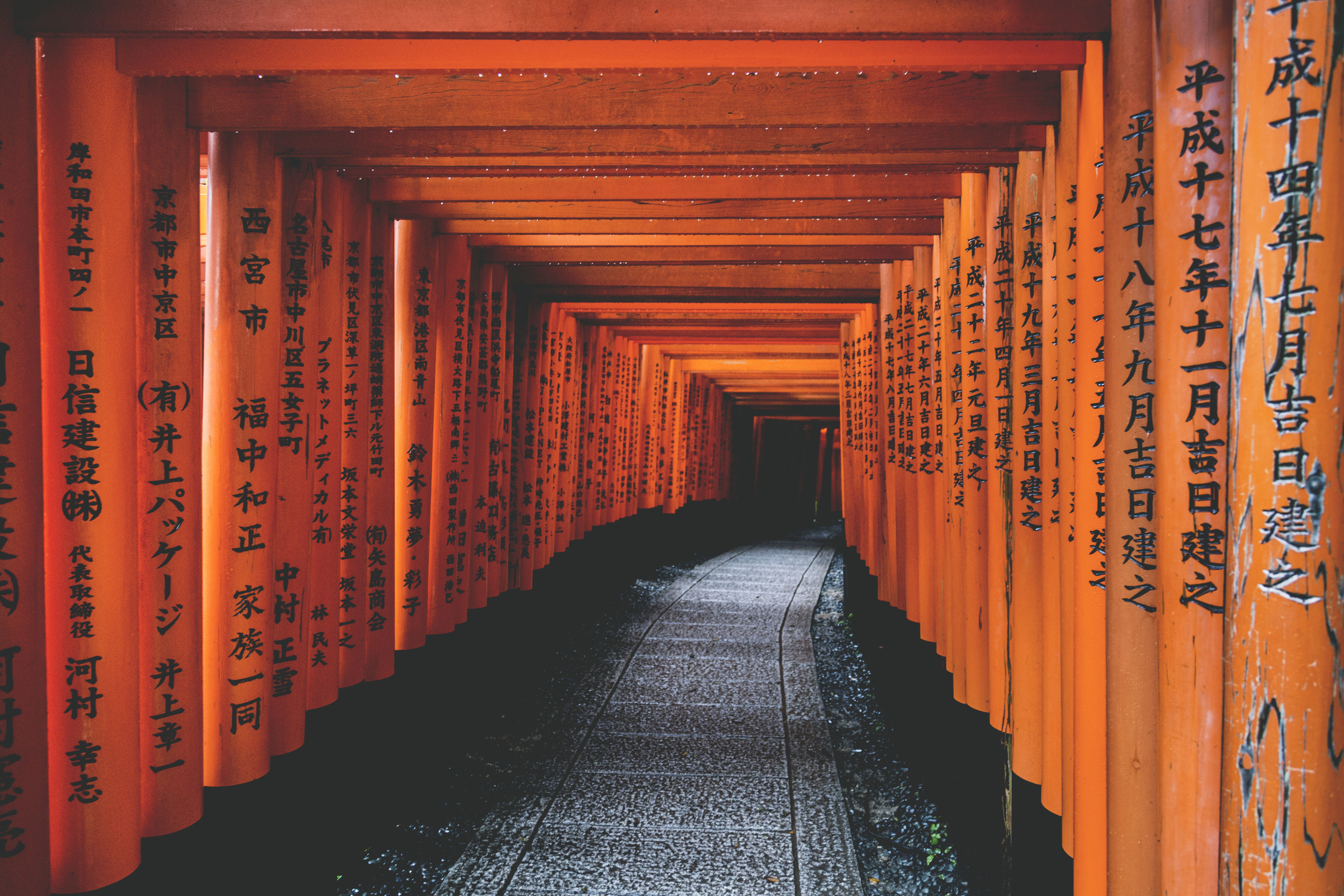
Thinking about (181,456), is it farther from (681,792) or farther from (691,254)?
(691,254)

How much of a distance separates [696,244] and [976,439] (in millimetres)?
2772

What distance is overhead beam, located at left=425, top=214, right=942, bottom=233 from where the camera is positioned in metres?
5.82

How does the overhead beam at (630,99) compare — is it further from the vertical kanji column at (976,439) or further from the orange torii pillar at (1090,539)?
the vertical kanji column at (976,439)

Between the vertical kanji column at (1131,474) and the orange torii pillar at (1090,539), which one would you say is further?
the orange torii pillar at (1090,539)

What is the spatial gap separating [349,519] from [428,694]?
5.97 ft

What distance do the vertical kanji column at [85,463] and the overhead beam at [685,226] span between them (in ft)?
8.40

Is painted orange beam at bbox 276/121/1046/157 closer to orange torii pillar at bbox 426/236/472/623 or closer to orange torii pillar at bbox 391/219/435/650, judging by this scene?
orange torii pillar at bbox 391/219/435/650

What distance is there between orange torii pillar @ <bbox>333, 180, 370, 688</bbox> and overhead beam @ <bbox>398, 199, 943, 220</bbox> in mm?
575

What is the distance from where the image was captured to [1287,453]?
1.84 metres

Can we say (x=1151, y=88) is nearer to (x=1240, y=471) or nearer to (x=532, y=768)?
(x=1240, y=471)

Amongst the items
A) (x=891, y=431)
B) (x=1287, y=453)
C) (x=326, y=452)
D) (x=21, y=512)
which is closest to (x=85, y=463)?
(x=21, y=512)

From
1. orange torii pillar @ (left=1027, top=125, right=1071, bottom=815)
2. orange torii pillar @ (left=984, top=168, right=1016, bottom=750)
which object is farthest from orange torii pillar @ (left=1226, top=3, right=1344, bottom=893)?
orange torii pillar @ (left=984, top=168, right=1016, bottom=750)

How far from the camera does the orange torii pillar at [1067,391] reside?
Answer: 3.13 metres

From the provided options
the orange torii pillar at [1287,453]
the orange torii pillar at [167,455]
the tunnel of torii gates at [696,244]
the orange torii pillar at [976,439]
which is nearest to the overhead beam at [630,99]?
the tunnel of torii gates at [696,244]
